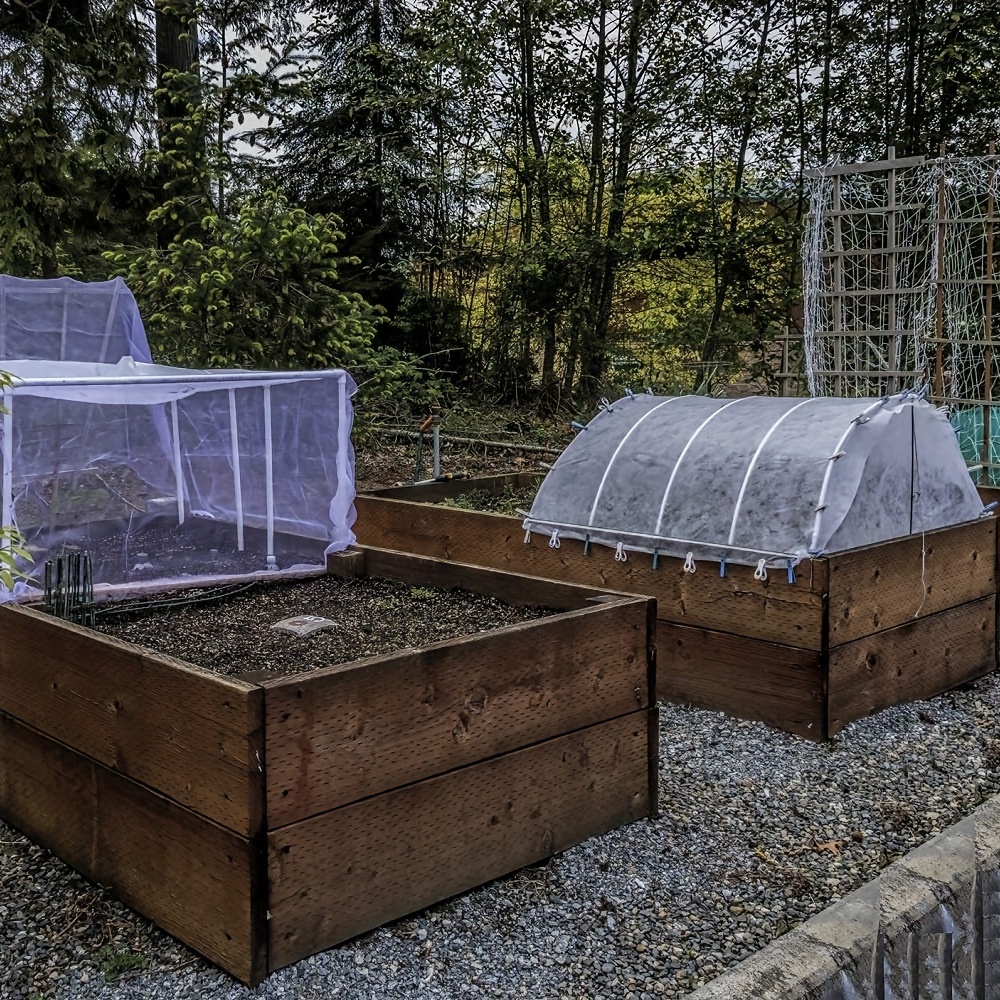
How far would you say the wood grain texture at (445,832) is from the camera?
2.25 meters

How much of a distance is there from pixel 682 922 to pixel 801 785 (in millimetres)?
1012

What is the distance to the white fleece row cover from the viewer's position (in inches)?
154

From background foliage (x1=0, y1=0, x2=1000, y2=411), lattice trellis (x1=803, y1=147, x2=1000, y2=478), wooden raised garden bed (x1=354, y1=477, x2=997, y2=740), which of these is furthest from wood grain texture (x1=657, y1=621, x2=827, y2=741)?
background foliage (x1=0, y1=0, x2=1000, y2=411)

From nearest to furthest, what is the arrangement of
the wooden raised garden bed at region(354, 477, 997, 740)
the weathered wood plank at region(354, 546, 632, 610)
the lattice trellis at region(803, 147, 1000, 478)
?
the weathered wood plank at region(354, 546, 632, 610) < the wooden raised garden bed at region(354, 477, 997, 740) < the lattice trellis at region(803, 147, 1000, 478)

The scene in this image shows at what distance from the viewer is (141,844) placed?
2.44 metres

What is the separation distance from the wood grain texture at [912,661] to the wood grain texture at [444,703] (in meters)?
1.11

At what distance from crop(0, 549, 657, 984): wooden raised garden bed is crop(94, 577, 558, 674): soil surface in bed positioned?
0.33 metres

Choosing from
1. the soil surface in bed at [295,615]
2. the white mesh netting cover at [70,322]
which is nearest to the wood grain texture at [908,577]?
the soil surface in bed at [295,615]

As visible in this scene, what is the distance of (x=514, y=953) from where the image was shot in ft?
7.72

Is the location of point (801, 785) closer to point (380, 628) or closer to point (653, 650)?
point (653, 650)

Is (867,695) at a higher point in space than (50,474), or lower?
lower

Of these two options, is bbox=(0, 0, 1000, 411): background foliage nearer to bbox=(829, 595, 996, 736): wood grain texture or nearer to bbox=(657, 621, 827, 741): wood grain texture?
bbox=(657, 621, 827, 741): wood grain texture

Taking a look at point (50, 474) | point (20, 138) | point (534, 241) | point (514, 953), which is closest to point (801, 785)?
point (514, 953)

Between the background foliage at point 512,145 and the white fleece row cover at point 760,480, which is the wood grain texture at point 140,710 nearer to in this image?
the white fleece row cover at point 760,480
